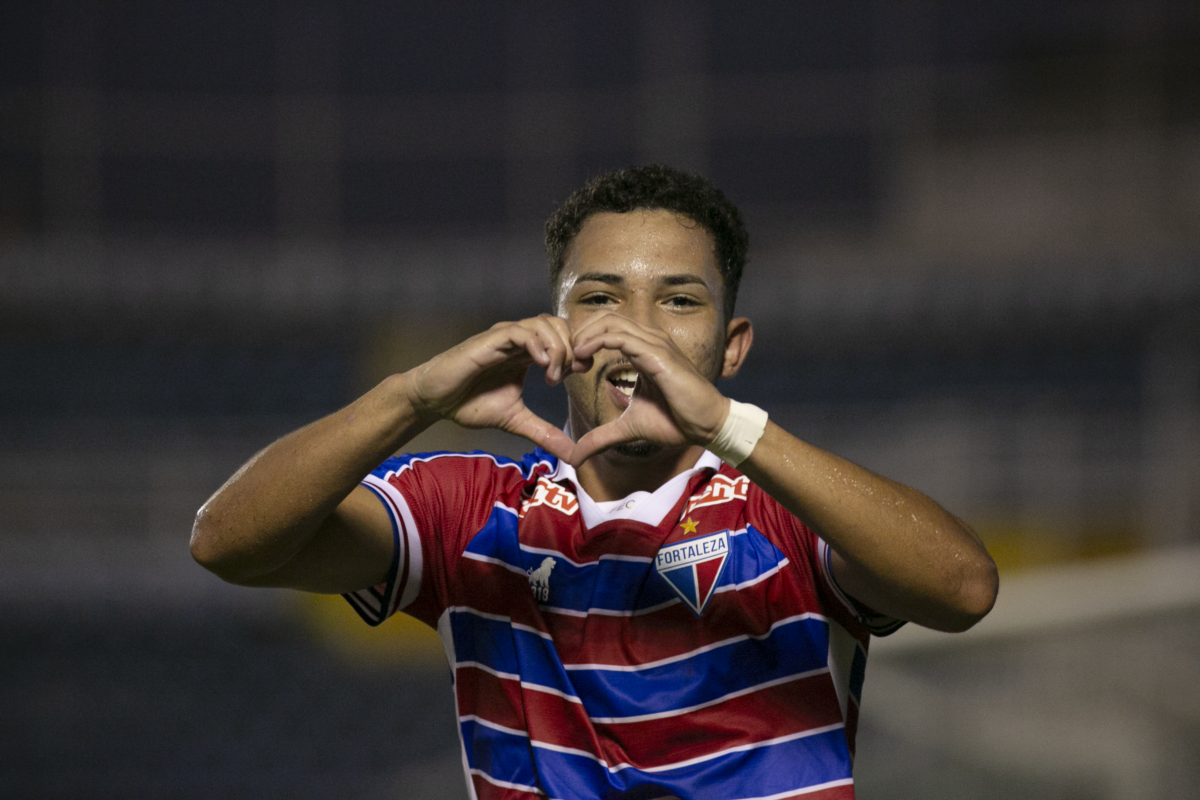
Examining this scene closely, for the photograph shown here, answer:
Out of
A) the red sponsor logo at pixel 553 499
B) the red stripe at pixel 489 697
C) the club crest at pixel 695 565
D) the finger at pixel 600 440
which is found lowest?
the red stripe at pixel 489 697

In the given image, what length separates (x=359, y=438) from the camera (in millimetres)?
1819

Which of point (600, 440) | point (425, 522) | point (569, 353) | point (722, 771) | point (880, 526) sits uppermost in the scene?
point (569, 353)

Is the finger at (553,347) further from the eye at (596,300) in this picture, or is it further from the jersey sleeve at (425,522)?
the jersey sleeve at (425,522)

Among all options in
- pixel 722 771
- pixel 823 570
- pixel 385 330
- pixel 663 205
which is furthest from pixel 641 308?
pixel 385 330

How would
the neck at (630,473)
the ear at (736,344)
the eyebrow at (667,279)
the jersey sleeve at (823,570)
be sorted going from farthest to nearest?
the ear at (736,344) → the neck at (630,473) → the eyebrow at (667,279) → the jersey sleeve at (823,570)

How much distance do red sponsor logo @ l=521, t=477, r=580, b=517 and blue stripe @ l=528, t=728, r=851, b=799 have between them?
492 mm

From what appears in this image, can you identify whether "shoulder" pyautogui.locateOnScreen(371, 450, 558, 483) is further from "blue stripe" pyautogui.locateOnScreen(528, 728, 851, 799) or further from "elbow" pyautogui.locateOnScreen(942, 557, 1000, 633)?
"elbow" pyautogui.locateOnScreen(942, 557, 1000, 633)

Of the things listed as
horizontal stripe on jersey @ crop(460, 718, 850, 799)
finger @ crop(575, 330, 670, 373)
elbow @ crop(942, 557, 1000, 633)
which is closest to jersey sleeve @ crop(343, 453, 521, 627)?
horizontal stripe on jersey @ crop(460, 718, 850, 799)

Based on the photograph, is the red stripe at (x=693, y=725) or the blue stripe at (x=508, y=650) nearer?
the red stripe at (x=693, y=725)

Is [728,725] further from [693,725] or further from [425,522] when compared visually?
[425,522]

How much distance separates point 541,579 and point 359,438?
0.55m

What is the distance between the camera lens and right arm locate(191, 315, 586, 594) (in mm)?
1794

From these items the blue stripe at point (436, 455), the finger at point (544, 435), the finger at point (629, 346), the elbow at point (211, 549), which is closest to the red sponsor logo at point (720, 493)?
the blue stripe at point (436, 455)

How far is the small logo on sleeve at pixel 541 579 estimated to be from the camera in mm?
2189
